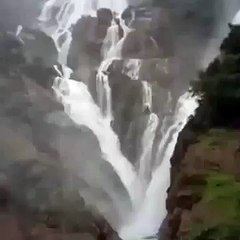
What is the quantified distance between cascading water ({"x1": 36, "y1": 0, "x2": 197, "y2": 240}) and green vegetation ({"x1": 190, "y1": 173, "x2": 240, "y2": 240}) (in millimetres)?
115

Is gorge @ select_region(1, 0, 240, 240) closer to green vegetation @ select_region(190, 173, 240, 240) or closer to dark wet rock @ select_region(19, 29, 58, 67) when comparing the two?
dark wet rock @ select_region(19, 29, 58, 67)

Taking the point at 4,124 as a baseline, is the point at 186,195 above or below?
below

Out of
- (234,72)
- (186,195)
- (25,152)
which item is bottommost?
(186,195)

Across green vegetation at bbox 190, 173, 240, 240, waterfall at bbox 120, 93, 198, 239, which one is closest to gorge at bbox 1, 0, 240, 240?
waterfall at bbox 120, 93, 198, 239

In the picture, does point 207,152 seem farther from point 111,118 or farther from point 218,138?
point 111,118

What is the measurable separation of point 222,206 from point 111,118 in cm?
38

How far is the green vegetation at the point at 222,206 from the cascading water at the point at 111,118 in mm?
115

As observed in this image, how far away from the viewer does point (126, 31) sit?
72.5 inches

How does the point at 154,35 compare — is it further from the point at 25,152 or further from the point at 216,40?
the point at 25,152

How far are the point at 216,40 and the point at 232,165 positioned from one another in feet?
1.17

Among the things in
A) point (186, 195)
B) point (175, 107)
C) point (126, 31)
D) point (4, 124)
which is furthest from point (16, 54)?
point (186, 195)

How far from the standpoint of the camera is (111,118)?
1798 millimetres

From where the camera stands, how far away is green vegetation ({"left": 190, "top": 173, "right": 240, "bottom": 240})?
167 centimetres

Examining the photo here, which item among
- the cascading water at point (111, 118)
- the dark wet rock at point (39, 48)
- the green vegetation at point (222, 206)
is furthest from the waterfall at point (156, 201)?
the dark wet rock at point (39, 48)
